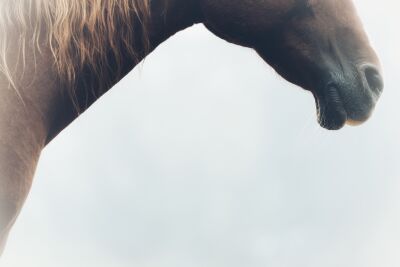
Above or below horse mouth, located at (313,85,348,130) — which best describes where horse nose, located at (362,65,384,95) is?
above

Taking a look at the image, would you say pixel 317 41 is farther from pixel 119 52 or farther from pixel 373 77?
pixel 119 52

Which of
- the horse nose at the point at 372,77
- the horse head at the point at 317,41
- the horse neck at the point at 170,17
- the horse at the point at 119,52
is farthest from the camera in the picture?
the horse nose at the point at 372,77

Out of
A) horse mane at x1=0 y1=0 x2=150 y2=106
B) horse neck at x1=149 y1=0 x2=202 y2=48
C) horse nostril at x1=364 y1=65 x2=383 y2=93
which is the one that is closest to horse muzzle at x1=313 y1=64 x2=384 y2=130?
horse nostril at x1=364 y1=65 x2=383 y2=93

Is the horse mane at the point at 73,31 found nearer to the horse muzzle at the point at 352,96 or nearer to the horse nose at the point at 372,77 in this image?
the horse muzzle at the point at 352,96

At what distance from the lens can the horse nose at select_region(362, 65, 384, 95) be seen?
3.18 meters

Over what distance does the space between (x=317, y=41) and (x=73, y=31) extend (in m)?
1.40

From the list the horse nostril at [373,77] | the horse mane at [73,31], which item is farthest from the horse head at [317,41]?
the horse mane at [73,31]

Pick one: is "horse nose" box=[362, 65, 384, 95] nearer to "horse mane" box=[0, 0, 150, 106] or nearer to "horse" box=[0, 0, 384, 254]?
"horse" box=[0, 0, 384, 254]

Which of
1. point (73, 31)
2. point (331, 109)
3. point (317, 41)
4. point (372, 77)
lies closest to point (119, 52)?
point (73, 31)

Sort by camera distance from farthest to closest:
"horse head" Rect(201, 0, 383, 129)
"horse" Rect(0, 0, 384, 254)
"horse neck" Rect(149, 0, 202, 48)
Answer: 1. "horse head" Rect(201, 0, 383, 129)
2. "horse neck" Rect(149, 0, 202, 48)
3. "horse" Rect(0, 0, 384, 254)

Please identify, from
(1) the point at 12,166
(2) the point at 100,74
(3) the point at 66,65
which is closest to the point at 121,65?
(2) the point at 100,74

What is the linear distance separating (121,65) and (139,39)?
180mm

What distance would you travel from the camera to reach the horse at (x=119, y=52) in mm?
2447

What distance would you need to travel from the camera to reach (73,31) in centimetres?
260
